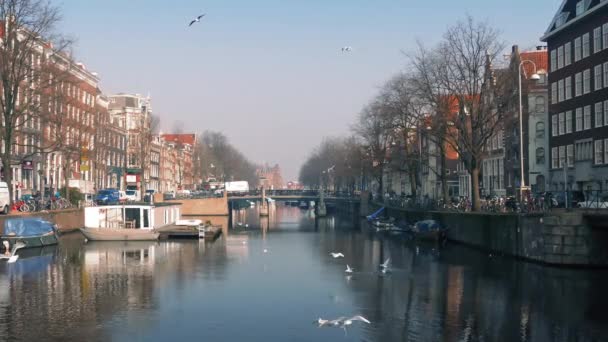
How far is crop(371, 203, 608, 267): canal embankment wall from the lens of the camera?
42.5 meters

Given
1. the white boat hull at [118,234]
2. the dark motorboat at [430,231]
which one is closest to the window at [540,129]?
the dark motorboat at [430,231]

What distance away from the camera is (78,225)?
246 feet

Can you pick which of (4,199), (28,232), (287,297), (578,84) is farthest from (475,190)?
(4,199)

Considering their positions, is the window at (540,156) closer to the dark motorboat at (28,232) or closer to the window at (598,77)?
the window at (598,77)

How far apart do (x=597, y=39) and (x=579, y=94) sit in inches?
241

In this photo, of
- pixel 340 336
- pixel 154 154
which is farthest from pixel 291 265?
pixel 154 154

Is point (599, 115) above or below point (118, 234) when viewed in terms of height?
above

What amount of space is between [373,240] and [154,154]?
283 ft

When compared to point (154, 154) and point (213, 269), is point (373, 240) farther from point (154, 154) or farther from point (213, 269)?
point (154, 154)

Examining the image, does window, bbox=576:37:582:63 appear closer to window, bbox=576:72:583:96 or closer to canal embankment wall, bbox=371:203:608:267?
window, bbox=576:72:583:96

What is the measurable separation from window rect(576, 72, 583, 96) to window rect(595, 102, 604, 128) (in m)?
3.36

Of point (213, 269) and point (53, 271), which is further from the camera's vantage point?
point (213, 269)

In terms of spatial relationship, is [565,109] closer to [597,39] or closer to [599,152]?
[599,152]

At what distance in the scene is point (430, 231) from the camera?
67.1m
